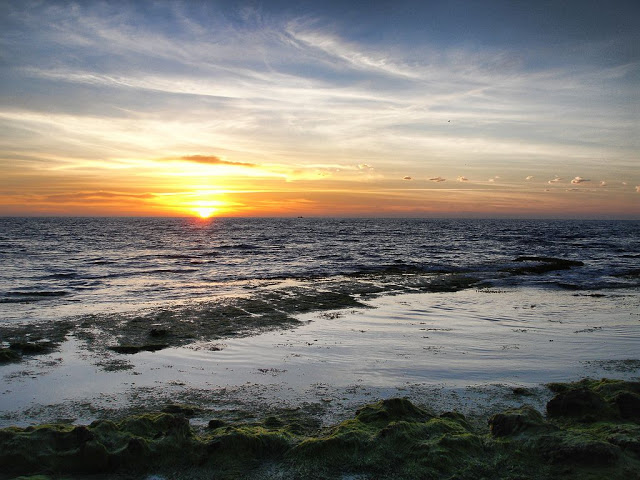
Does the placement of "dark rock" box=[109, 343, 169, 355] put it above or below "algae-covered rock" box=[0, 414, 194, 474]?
below

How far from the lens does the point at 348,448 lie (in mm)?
4766

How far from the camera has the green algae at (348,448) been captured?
14.4 feet

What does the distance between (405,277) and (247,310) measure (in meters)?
10.6

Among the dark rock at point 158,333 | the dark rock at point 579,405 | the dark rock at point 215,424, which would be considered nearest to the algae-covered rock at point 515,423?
the dark rock at point 579,405

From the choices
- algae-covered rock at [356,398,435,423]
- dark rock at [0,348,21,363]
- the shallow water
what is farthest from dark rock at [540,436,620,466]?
dark rock at [0,348,21,363]

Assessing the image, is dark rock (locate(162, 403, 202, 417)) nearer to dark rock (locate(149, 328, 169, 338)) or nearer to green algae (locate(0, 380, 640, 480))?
green algae (locate(0, 380, 640, 480))

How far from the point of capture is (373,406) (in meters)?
5.67

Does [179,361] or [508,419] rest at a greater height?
[508,419]

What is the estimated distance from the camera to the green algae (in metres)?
4.39

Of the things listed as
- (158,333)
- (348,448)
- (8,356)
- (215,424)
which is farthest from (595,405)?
(8,356)

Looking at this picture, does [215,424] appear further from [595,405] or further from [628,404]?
[628,404]

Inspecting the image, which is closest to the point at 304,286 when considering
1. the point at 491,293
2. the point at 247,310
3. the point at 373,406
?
the point at 247,310

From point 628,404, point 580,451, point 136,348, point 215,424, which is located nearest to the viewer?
point 580,451

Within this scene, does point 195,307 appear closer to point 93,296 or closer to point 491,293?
point 93,296
